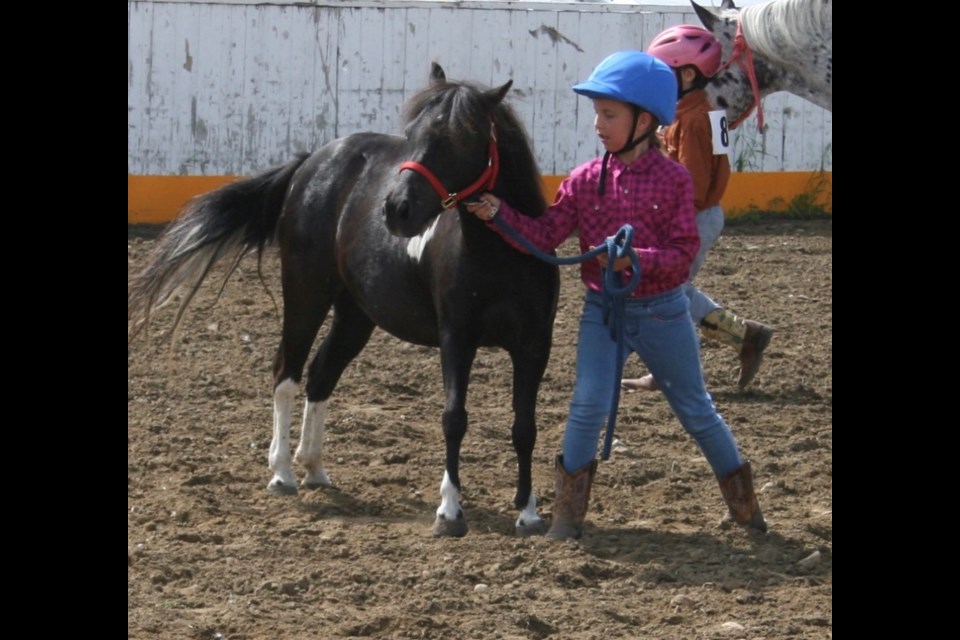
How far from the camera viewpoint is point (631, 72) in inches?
181

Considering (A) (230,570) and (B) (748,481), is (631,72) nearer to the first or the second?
(B) (748,481)

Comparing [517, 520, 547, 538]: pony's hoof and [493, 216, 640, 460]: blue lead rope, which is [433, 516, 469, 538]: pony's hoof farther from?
[493, 216, 640, 460]: blue lead rope

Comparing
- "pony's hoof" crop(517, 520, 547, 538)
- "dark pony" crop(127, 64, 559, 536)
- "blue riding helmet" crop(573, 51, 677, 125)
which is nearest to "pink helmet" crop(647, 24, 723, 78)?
"dark pony" crop(127, 64, 559, 536)

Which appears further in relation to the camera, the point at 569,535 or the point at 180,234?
the point at 180,234

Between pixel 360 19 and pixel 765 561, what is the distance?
8448 millimetres

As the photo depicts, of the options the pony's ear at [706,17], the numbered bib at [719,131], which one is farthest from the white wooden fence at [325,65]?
the numbered bib at [719,131]

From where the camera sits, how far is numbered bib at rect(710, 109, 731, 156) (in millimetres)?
6398

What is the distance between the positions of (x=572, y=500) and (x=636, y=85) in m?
1.46

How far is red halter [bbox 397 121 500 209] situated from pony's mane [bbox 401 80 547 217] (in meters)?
0.05

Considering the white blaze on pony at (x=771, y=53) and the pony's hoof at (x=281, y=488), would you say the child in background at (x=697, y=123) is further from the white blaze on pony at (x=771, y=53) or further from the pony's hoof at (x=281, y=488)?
the pony's hoof at (x=281, y=488)

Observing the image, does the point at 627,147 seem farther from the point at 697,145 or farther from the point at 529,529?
the point at 697,145

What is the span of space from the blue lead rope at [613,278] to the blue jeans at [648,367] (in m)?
0.04

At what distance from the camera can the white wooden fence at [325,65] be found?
1199 cm
